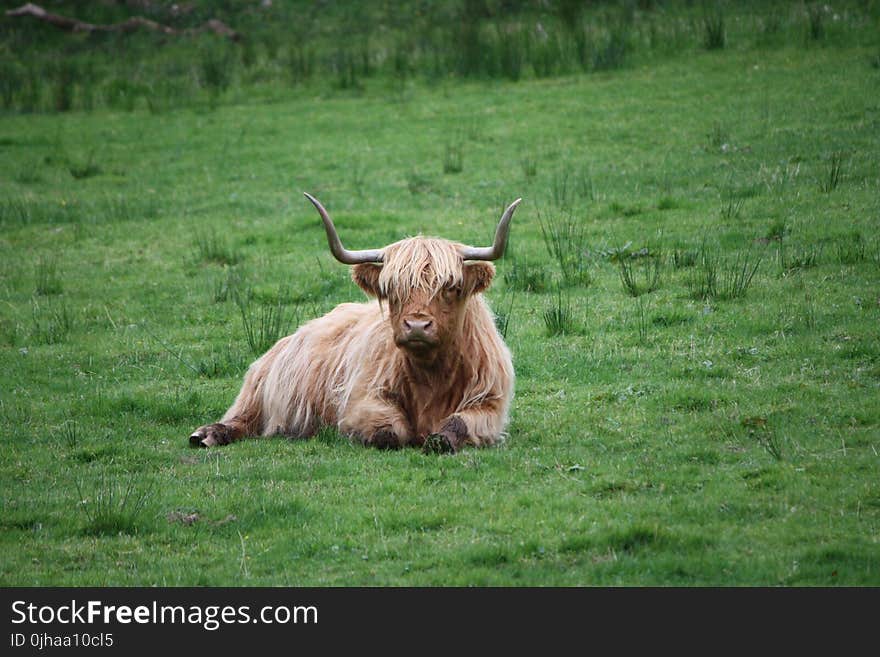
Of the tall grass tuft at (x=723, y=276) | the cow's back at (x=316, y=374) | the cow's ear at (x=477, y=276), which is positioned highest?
the cow's ear at (x=477, y=276)

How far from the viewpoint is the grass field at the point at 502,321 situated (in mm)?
5254

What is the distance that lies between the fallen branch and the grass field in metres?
4.45

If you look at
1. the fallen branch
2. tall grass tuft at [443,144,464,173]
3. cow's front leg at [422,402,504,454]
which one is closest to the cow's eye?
cow's front leg at [422,402,504,454]

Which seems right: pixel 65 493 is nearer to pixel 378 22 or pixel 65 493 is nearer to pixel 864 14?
pixel 864 14

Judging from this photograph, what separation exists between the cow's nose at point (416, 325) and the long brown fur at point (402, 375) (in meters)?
0.07

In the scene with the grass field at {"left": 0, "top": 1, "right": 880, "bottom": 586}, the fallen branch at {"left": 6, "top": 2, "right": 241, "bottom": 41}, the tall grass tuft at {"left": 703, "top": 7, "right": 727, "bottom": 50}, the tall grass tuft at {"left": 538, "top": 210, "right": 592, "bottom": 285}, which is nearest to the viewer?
the grass field at {"left": 0, "top": 1, "right": 880, "bottom": 586}

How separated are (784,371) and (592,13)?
13.0 m

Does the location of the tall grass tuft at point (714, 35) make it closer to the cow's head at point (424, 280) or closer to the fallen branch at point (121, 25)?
the fallen branch at point (121, 25)

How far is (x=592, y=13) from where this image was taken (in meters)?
19.5

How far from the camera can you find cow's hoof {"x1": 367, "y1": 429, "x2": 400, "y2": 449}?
22.0ft

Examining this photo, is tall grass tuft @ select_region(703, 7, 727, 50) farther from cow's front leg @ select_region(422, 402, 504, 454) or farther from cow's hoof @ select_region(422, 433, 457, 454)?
cow's hoof @ select_region(422, 433, 457, 454)

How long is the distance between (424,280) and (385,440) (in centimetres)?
85

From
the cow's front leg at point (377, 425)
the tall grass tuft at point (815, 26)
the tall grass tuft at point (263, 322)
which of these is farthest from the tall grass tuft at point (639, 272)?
the tall grass tuft at point (815, 26)

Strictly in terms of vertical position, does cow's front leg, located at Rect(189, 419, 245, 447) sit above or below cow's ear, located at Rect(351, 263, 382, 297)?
below
